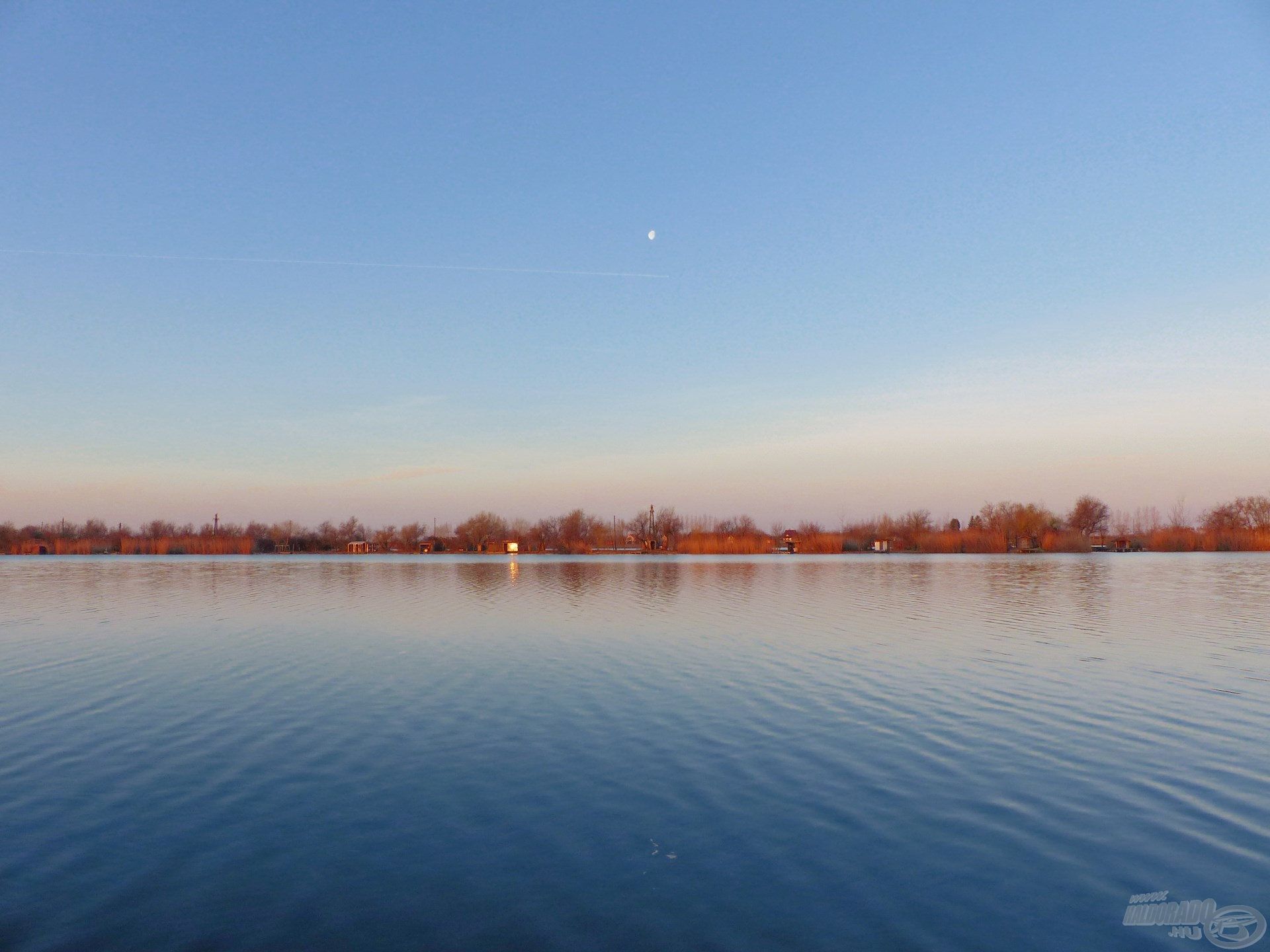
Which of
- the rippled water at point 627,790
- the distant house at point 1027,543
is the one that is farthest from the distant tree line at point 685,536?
the rippled water at point 627,790

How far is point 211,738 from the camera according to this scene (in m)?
11.6

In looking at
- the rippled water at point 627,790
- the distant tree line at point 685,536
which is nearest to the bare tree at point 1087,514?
the distant tree line at point 685,536

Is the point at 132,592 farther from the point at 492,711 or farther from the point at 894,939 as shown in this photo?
the point at 894,939

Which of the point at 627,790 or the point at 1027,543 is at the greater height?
the point at 1027,543

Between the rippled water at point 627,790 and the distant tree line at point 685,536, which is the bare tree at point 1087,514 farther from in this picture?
the rippled water at point 627,790

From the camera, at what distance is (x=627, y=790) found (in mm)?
9359

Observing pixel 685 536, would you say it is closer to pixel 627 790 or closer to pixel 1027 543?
pixel 1027 543

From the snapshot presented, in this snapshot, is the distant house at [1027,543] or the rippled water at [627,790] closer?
the rippled water at [627,790]

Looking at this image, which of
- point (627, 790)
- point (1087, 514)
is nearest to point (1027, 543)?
point (1087, 514)

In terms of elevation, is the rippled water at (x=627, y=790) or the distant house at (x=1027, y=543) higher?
the distant house at (x=1027, y=543)

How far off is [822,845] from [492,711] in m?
7.19

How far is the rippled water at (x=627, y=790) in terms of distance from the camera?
626cm

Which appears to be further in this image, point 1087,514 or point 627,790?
point 1087,514

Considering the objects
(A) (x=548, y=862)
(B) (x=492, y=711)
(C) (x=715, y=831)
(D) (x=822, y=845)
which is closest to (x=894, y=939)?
(D) (x=822, y=845)
